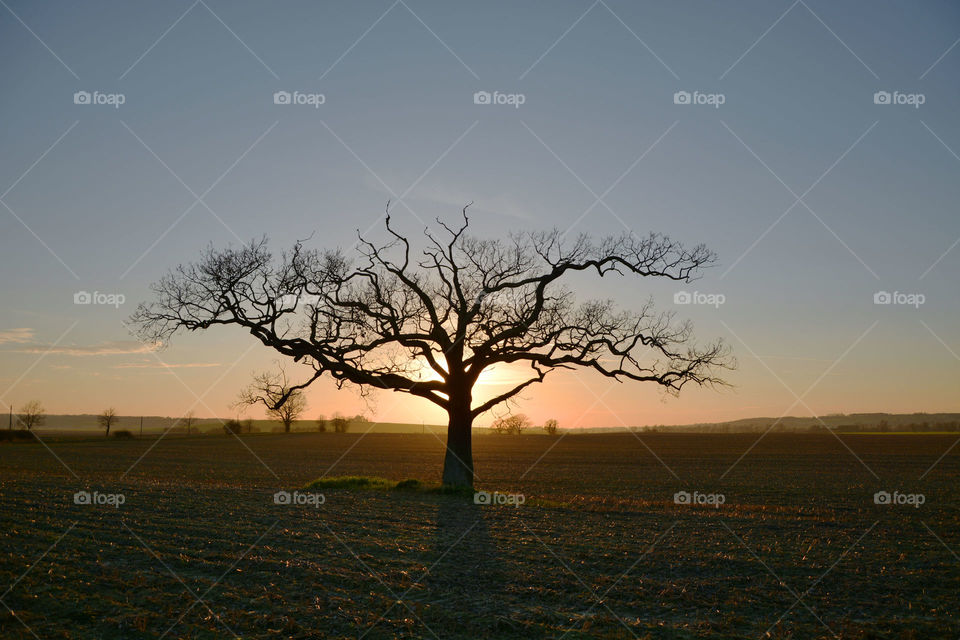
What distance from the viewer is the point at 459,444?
26141 millimetres

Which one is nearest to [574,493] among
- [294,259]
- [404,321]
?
[404,321]

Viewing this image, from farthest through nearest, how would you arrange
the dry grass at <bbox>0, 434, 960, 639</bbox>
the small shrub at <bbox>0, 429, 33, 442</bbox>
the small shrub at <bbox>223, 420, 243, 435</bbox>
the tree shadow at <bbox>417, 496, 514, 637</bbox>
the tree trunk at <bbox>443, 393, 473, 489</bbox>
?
1. the small shrub at <bbox>223, 420, 243, 435</bbox>
2. the small shrub at <bbox>0, 429, 33, 442</bbox>
3. the tree trunk at <bbox>443, 393, 473, 489</bbox>
4. the tree shadow at <bbox>417, 496, 514, 637</bbox>
5. the dry grass at <bbox>0, 434, 960, 639</bbox>

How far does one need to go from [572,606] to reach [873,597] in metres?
5.20

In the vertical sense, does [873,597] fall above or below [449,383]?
below

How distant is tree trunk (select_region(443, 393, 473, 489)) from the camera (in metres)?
25.9

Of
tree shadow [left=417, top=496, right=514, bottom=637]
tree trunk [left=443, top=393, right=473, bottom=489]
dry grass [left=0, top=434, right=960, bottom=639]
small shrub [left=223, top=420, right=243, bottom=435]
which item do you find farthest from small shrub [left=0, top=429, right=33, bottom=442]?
tree shadow [left=417, top=496, right=514, bottom=637]

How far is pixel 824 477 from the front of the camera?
4353cm

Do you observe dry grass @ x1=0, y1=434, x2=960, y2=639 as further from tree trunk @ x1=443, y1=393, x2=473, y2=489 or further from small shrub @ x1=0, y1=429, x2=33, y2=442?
small shrub @ x1=0, y1=429, x2=33, y2=442

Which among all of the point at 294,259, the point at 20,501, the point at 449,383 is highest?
the point at 294,259

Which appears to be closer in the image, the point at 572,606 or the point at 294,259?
the point at 572,606

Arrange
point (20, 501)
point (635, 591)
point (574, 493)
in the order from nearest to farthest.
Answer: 1. point (635, 591)
2. point (20, 501)
3. point (574, 493)

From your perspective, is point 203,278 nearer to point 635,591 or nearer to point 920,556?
point 635,591

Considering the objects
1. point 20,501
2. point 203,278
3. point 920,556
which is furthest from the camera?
point 203,278

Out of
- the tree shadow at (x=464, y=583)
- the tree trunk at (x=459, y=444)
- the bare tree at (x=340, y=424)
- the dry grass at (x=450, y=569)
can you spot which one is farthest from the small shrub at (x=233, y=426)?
the tree shadow at (x=464, y=583)
